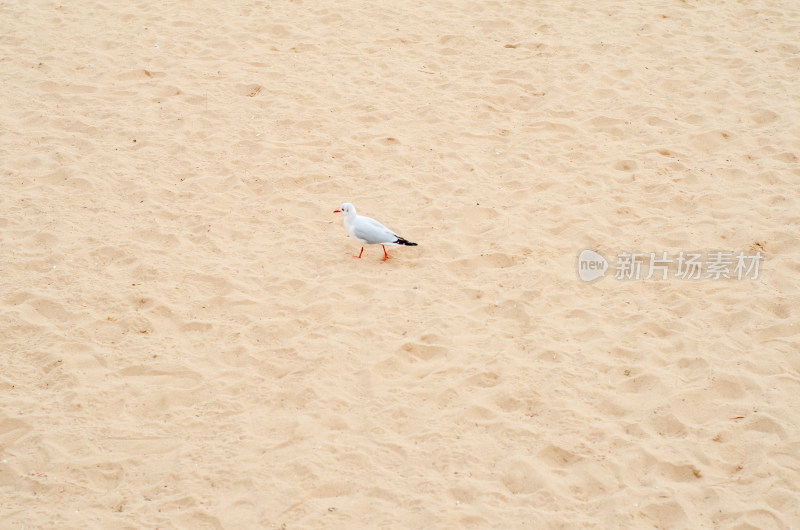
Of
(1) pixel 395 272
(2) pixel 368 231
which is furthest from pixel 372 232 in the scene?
(1) pixel 395 272

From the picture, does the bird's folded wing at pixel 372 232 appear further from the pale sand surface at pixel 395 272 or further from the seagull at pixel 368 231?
the pale sand surface at pixel 395 272

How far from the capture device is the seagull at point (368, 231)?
4914 millimetres

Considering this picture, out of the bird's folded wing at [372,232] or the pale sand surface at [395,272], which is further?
the bird's folded wing at [372,232]

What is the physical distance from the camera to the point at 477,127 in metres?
6.55

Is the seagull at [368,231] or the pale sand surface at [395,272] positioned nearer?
the pale sand surface at [395,272]

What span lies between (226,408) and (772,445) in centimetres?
279

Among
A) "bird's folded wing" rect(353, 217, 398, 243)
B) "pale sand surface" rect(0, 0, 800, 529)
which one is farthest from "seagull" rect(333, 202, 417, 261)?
"pale sand surface" rect(0, 0, 800, 529)

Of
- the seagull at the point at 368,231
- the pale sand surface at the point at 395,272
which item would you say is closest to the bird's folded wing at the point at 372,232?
the seagull at the point at 368,231

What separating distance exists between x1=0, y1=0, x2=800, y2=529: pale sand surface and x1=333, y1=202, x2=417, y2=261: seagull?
8.7 inches

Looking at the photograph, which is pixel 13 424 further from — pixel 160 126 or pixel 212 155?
pixel 160 126

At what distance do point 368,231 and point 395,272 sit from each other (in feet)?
1.12

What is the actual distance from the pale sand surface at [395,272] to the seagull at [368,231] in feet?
0.73

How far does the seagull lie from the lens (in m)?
4.91

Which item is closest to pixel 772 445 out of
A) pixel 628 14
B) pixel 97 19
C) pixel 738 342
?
pixel 738 342
